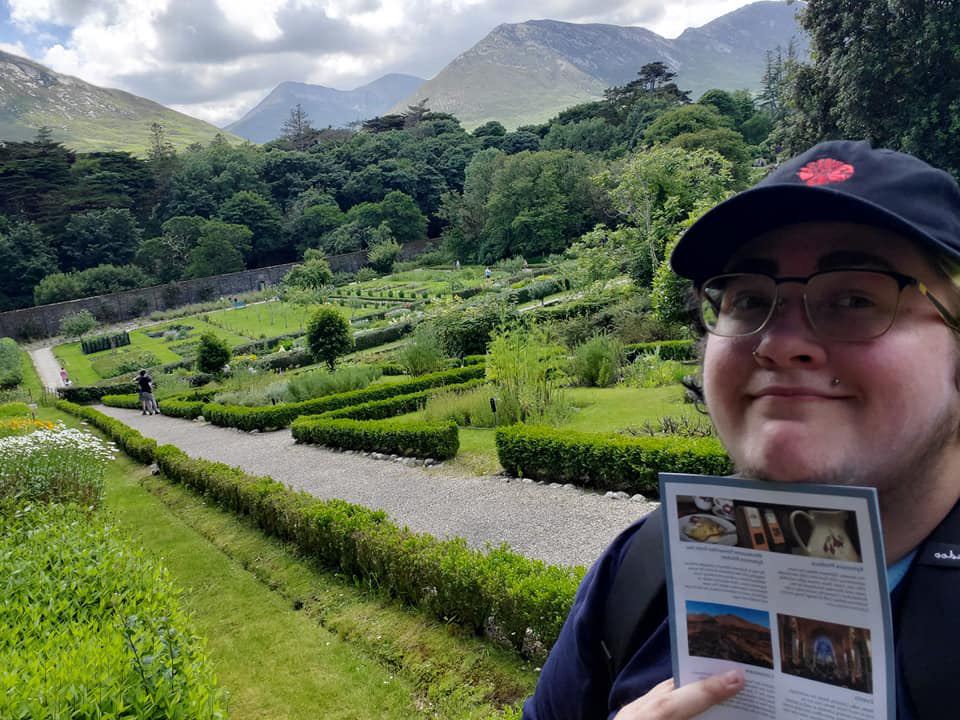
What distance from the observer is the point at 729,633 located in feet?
2.73

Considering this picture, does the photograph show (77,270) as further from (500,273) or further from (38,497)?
(38,497)

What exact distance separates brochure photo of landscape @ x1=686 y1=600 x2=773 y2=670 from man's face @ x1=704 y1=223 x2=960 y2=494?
0.62ft

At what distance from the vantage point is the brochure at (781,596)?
711 millimetres

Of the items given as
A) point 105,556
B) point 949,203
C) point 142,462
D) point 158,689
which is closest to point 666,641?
point 949,203

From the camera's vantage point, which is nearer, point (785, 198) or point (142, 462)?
point (785, 198)

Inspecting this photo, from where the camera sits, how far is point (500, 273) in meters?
41.6

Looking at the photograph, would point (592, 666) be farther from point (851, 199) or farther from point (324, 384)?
point (324, 384)

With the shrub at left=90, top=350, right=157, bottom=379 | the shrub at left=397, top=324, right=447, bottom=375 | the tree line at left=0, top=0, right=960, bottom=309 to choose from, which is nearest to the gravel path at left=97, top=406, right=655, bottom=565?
the shrub at left=397, top=324, right=447, bottom=375

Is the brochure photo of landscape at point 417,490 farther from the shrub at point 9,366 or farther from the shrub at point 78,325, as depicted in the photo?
the shrub at point 78,325

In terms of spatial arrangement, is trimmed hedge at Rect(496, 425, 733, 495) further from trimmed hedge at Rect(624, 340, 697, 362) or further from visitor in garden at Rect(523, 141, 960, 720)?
trimmed hedge at Rect(624, 340, 697, 362)

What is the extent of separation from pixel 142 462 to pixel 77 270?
157ft

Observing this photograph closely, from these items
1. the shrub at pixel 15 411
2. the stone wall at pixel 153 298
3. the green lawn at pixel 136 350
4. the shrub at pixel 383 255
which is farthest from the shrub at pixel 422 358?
the shrub at pixel 383 255

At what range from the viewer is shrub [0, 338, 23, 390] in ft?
87.5

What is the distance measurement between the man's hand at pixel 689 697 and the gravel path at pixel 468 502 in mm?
4568
